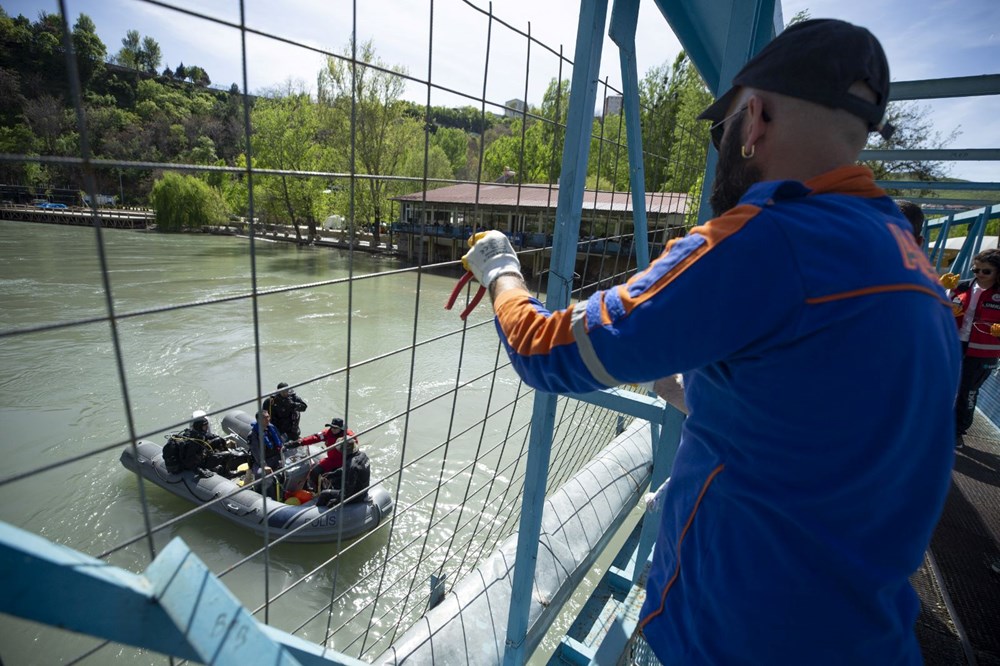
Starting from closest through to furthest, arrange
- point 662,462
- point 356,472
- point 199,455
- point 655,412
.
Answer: point 655,412, point 662,462, point 356,472, point 199,455

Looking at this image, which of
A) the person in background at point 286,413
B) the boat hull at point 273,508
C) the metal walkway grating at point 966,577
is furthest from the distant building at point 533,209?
the boat hull at point 273,508

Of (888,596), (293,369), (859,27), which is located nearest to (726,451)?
(888,596)

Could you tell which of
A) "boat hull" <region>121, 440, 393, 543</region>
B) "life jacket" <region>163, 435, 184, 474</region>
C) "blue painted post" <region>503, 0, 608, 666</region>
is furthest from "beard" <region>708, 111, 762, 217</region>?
"life jacket" <region>163, 435, 184, 474</region>

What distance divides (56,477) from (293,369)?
4.64 meters

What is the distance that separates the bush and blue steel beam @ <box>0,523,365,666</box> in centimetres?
162

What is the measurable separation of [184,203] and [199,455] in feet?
16.5

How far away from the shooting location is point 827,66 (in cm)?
75

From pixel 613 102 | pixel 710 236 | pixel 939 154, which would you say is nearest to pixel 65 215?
pixel 710 236

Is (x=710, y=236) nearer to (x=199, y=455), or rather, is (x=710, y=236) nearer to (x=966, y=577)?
(x=966, y=577)

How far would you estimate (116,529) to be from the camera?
6555mm

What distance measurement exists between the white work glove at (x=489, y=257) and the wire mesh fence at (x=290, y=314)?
0.16 feet

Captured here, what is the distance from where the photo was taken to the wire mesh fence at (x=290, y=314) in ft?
3.53

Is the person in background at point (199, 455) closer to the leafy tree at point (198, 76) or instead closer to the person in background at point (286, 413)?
the person in background at point (286, 413)

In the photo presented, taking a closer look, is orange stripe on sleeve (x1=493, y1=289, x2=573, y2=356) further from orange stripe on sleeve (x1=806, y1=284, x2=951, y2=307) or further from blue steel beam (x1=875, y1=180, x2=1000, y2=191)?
blue steel beam (x1=875, y1=180, x2=1000, y2=191)
